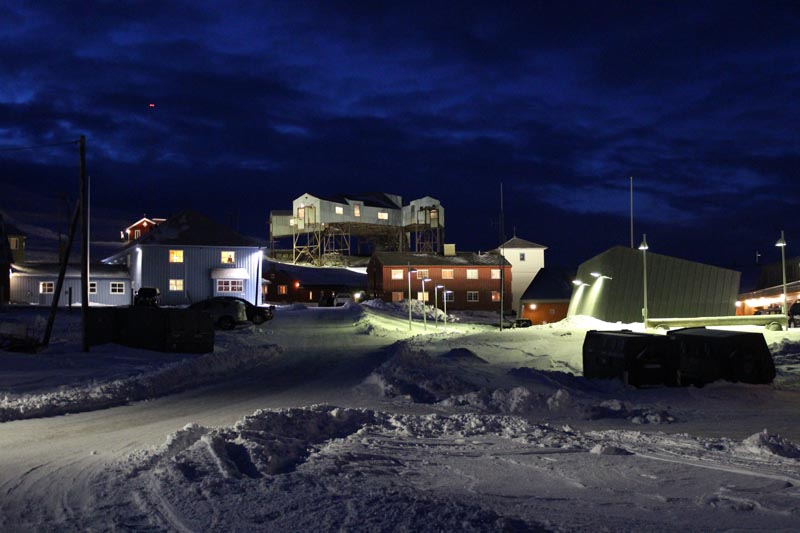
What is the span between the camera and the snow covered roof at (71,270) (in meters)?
57.5

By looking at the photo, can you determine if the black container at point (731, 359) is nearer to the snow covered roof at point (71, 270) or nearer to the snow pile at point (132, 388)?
the snow pile at point (132, 388)

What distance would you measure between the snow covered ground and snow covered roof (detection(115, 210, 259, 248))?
33.0 metres

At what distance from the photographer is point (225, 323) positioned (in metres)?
39.0

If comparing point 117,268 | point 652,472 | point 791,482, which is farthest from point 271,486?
point 117,268

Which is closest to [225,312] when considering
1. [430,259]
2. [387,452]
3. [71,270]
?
[71,270]

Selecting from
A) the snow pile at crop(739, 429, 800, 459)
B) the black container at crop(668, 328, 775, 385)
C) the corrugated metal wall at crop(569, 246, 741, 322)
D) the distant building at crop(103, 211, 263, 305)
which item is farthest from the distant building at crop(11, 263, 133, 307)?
the snow pile at crop(739, 429, 800, 459)

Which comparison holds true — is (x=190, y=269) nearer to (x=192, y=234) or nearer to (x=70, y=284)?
(x=192, y=234)

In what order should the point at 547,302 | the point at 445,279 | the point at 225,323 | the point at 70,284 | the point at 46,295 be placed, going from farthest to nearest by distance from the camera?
the point at 445,279, the point at 547,302, the point at 70,284, the point at 46,295, the point at 225,323

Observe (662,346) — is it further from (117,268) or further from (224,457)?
(117,268)

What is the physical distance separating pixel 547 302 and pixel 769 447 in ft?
199

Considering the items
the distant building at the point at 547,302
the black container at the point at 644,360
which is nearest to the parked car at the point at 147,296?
the distant building at the point at 547,302

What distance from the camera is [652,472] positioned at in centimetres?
891

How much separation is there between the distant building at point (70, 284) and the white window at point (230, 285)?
26.0 ft

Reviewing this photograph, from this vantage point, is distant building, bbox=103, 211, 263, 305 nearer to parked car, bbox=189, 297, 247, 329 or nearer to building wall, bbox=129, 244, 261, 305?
building wall, bbox=129, 244, 261, 305
